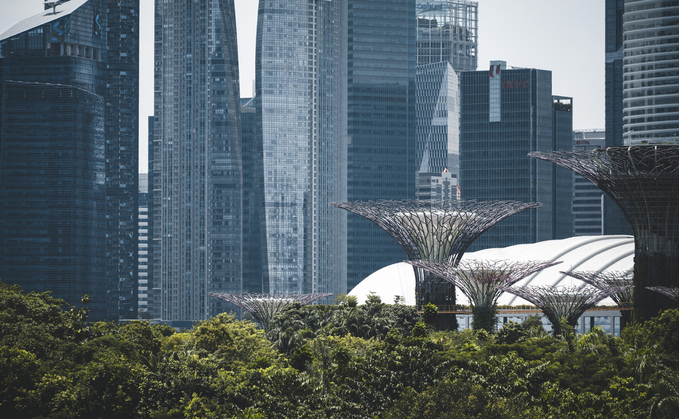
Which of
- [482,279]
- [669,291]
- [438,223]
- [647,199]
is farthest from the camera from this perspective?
[438,223]

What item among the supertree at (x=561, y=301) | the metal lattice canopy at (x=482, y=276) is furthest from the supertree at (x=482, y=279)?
the supertree at (x=561, y=301)

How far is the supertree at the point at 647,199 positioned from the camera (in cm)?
10131

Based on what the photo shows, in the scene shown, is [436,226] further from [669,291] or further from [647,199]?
[669,291]

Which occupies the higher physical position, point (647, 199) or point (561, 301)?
point (647, 199)

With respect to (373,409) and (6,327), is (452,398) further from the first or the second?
(6,327)

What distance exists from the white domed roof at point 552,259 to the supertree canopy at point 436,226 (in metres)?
38.6

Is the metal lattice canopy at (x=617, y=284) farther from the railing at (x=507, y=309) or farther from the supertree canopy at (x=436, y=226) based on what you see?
the supertree canopy at (x=436, y=226)

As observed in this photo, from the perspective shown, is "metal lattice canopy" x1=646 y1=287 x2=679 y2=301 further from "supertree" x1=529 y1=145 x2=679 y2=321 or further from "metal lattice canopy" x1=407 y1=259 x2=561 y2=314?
"metal lattice canopy" x1=407 y1=259 x2=561 y2=314

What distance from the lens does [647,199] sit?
103 metres

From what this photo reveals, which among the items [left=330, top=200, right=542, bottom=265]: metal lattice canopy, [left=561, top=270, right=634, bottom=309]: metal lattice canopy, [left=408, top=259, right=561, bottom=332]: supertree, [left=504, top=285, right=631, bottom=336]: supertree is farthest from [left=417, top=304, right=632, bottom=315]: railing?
[left=504, top=285, right=631, bottom=336]: supertree

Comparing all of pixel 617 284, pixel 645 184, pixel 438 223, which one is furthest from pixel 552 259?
pixel 645 184

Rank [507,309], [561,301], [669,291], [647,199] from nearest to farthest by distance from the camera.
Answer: [669,291]
[647,199]
[561,301]
[507,309]

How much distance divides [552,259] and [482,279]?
41873mm

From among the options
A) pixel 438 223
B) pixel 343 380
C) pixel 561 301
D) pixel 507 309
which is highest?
pixel 438 223
